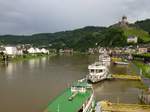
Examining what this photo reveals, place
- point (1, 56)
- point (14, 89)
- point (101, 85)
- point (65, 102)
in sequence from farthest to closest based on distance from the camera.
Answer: point (1, 56), point (101, 85), point (14, 89), point (65, 102)

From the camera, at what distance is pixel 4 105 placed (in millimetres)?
38062

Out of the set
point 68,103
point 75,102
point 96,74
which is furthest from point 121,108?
point 96,74

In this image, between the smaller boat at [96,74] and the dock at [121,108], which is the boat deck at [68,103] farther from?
the smaller boat at [96,74]

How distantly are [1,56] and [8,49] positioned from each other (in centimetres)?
3090

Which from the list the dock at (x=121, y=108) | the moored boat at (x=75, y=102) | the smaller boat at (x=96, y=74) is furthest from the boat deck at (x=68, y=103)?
the smaller boat at (x=96, y=74)

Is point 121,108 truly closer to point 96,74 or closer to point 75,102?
point 75,102

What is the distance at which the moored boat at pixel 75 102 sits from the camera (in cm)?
2815

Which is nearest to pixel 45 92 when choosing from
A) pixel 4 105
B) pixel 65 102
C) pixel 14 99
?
pixel 14 99

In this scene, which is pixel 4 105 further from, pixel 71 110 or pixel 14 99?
pixel 71 110

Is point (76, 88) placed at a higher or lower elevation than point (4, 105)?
higher

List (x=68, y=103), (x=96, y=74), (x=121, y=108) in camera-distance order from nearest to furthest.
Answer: (x=68, y=103) → (x=121, y=108) → (x=96, y=74)

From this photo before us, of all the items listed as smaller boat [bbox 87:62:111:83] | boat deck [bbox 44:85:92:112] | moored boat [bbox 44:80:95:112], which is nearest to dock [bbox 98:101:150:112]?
moored boat [bbox 44:80:95:112]

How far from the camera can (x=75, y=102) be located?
2984 centimetres

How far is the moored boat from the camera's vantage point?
28152 millimetres
